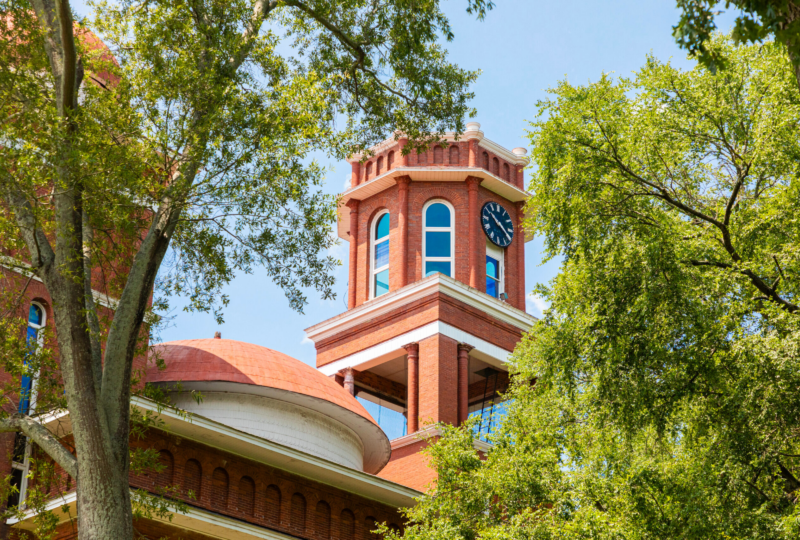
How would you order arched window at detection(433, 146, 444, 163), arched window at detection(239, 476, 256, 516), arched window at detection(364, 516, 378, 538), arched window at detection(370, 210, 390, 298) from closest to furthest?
arched window at detection(239, 476, 256, 516), arched window at detection(364, 516, 378, 538), arched window at detection(370, 210, 390, 298), arched window at detection(433, 146, 444, 163)

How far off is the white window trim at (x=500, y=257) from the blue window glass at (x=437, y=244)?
1552 millimetres

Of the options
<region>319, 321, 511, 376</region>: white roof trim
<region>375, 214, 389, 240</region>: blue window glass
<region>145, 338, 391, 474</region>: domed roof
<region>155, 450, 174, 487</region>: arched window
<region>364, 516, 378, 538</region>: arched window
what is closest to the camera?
<region>155, 450, 174, 487</region>: arched window

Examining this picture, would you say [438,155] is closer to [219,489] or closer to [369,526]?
[369,526]

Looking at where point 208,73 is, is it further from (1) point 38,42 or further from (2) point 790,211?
(2) point 790,211

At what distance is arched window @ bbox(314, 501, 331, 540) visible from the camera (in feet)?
73.1

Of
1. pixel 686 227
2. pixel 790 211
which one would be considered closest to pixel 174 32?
pixel 686 227

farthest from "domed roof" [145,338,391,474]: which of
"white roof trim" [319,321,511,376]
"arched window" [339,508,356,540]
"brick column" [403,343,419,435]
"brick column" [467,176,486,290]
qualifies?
"brick column" [467,176,486,290]

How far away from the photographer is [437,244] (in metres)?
35.1

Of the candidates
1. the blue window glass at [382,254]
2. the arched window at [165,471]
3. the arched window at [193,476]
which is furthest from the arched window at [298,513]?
the blue window glass at [382,254]

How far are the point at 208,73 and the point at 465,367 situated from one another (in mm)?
21621

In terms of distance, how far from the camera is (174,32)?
12.8 meters

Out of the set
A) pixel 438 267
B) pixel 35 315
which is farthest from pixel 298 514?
pixel 438 267

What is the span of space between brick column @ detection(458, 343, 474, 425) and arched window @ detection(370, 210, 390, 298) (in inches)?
158

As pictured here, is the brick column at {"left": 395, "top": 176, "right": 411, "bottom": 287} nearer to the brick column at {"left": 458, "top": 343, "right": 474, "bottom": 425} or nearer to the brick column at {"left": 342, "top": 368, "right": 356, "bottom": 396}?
the brick column at {"left": 458, "top": 343, "right": 474, "bottom": 425}
